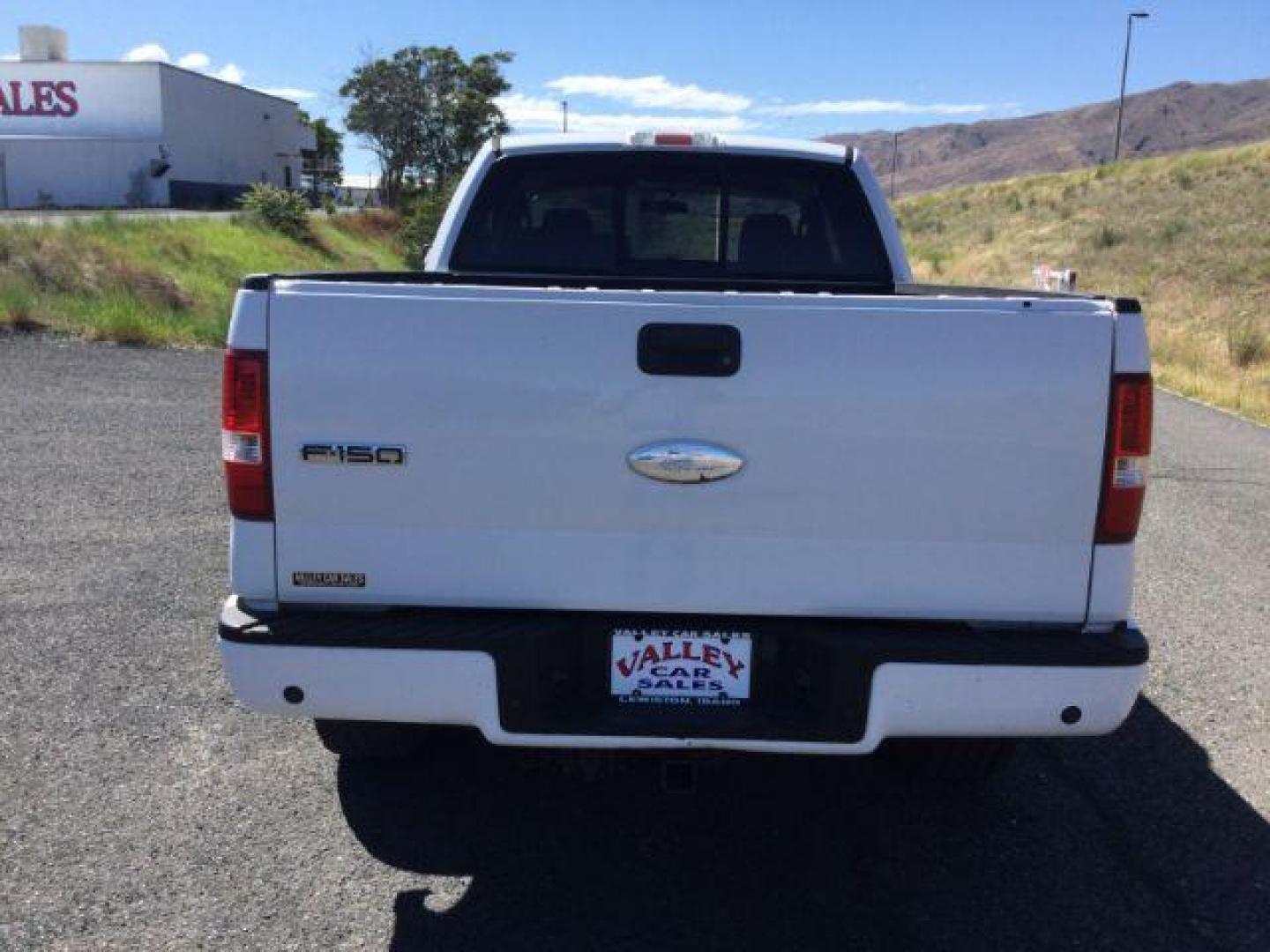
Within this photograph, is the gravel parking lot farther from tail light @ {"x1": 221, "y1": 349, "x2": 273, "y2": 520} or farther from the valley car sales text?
tail light @ {"x1": 221, "y1": 349, "x2": 273, "y2": 520}

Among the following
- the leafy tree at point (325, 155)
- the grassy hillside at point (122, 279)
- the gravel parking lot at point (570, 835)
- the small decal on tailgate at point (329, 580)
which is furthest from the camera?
the leafy tree at point (325, 155)

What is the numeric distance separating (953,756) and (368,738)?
182 centimetres

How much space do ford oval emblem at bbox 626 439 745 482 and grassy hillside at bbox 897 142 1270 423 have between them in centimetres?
1263

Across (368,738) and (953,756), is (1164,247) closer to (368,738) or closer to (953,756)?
(953,756)

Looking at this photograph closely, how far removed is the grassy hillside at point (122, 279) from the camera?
50.1ft

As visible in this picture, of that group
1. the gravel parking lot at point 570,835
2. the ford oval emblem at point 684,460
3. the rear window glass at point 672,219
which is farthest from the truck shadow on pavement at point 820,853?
the rear window glass at point 672,219

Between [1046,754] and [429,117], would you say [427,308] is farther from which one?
[429,117]

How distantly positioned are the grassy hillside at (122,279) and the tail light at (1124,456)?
47.8 feet

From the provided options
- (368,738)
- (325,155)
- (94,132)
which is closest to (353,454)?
(368,738)

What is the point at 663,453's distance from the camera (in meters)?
2.71

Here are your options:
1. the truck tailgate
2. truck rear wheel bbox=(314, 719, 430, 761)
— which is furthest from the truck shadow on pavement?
the truck tailgate

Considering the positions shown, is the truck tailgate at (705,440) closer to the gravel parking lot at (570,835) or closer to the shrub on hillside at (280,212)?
the gravel parking lot at (570,835)

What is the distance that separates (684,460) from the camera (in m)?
2.71

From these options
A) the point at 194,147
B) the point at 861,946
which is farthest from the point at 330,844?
the point at 194,147
